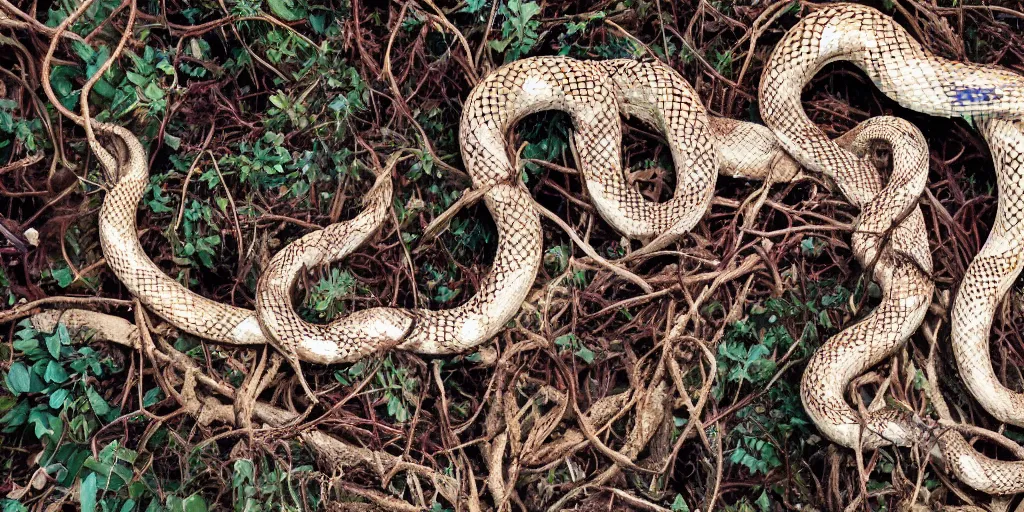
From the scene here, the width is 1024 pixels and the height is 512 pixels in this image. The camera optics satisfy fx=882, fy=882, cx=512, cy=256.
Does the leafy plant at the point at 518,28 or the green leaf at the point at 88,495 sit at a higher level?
the leafy plant at the point at 518,28

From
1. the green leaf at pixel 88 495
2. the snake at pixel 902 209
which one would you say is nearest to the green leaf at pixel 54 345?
the green leaf at pixel 88 495

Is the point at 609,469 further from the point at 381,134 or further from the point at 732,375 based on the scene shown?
the point at 381,134

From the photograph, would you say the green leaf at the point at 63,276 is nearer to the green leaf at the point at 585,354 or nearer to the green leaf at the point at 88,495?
the green leaf at the point at 88,495

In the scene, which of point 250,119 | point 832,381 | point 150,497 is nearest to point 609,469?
point 832,381

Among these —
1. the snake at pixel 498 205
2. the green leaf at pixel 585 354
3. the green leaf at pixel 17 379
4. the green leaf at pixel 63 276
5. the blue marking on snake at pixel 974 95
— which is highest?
the blue marking on snake at pixel 974 95

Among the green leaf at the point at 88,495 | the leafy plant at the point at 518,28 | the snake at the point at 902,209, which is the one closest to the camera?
the green leaf at the point at 88,495

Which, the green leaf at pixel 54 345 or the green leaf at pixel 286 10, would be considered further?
the green leaf at pixel 286 10

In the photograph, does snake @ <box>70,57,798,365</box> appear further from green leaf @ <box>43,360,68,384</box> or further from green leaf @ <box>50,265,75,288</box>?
green leaf @ <box>43,360,68,384</box>
